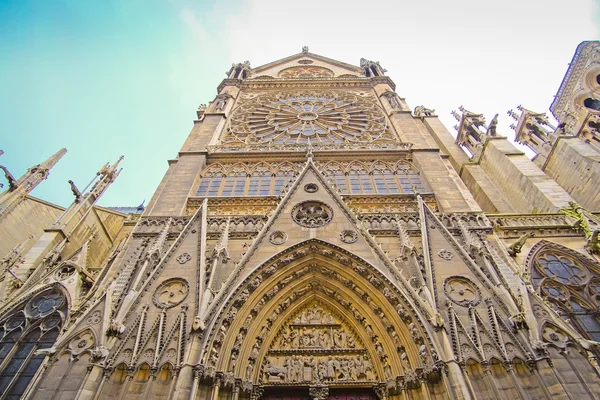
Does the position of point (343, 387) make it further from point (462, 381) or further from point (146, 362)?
point (146, 362)

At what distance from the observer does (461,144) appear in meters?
21.7

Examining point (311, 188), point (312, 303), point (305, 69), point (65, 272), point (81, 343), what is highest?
point (305, 69)

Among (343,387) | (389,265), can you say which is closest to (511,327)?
(389,265)

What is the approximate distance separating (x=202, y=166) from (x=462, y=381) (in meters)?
11.5

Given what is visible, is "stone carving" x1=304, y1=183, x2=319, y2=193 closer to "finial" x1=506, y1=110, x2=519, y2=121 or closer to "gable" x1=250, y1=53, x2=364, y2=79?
"gable" x1=250, y1=53, x2=364, y2=79

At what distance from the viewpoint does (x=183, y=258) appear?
9.35 metres

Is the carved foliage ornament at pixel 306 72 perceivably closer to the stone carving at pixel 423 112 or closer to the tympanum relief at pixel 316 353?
the stone carving at pixel 423 112

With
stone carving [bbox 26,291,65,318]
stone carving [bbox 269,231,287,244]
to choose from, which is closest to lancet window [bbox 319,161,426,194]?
stone carving [bbox 269,231,287,244]

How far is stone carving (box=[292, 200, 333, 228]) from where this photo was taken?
1030 cm

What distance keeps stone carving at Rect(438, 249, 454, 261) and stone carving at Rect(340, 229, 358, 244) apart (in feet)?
7.13

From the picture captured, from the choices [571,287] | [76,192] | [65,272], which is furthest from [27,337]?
[571,287]

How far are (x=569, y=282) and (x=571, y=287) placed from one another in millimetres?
166

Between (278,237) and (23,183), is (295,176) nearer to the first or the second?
(278,237)

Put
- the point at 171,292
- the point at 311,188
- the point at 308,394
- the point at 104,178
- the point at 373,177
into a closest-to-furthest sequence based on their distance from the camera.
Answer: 1. the point at 308,394
2. the point at 171,292
3. the point at 311,188
4. the point at 373,177
5. the point at 104,178
